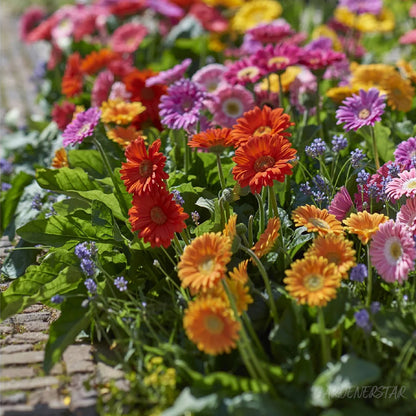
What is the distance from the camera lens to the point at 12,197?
3.76 m

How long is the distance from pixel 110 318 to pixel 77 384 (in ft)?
0.85

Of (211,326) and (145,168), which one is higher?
(145,168)

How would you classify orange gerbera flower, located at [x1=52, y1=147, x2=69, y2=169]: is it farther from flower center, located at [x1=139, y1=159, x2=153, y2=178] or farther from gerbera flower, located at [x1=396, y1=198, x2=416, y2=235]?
gerbera flower, located at [x1=396, y1=198, x2=416, y2=235]

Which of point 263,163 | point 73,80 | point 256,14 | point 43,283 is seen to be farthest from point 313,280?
point 256,14

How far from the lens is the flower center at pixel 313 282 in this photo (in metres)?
2.04

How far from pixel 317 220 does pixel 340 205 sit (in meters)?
0.25

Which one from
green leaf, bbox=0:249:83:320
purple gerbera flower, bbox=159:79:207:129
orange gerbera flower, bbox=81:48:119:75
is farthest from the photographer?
orange gerbera flower, bbox=81:48:119:75

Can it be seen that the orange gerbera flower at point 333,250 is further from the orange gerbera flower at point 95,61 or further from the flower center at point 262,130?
the orange gerbera flower at point 95,61

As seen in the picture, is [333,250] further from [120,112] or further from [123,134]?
[120,112]

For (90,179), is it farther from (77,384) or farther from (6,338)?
(77,384)

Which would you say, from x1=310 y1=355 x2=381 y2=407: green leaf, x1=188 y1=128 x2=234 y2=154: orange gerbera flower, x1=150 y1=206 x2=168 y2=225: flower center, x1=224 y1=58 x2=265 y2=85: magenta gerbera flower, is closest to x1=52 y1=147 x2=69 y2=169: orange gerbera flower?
x1=224 y1=58 x2=265 y2=85: magenta gerbera flower

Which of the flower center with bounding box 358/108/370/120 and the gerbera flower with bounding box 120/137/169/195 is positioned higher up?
the gerbera flower with bounding box 120/137/169/195

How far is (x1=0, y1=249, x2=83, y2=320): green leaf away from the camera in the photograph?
2.46 m

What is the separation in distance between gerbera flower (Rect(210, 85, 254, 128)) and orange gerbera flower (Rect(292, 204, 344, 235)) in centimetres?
113
